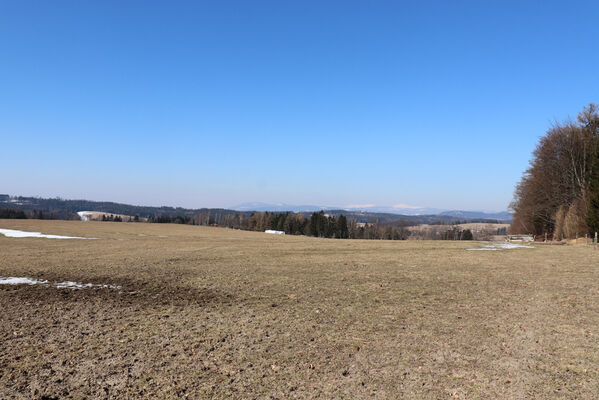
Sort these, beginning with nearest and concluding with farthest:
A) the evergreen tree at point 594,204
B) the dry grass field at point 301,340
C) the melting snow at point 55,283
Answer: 1. the dry grass field at point 301,340
2. the melting snow at point 55,283
3. the evergreen tree at point 594,204

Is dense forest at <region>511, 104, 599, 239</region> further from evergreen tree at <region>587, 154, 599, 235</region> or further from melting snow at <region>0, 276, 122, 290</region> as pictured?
melting snow at <region>0, 276, 122, 290</region>

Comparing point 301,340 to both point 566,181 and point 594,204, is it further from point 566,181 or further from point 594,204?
point 566,181

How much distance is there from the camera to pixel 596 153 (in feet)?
128

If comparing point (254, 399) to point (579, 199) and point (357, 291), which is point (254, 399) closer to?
point (357, 291)

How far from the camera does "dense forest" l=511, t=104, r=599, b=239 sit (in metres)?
39.7

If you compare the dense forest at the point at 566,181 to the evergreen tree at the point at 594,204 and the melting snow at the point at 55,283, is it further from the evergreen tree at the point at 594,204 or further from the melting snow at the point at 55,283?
the melting snow at the point at 55,283

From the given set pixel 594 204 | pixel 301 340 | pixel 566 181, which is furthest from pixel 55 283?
pixel 566 181

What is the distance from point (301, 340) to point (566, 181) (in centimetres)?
5240

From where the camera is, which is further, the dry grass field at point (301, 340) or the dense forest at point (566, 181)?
the dense forest at point (566, 181)

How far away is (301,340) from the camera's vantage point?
7340 millimetres

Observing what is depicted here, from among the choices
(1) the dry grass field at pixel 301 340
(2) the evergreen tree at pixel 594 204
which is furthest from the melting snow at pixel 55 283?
(2) the evergreen tree at pixel 594 204

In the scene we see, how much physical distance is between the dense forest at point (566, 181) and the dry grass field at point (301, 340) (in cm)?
3290

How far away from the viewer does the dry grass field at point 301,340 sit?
536 centimetres

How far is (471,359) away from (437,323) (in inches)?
87.2
